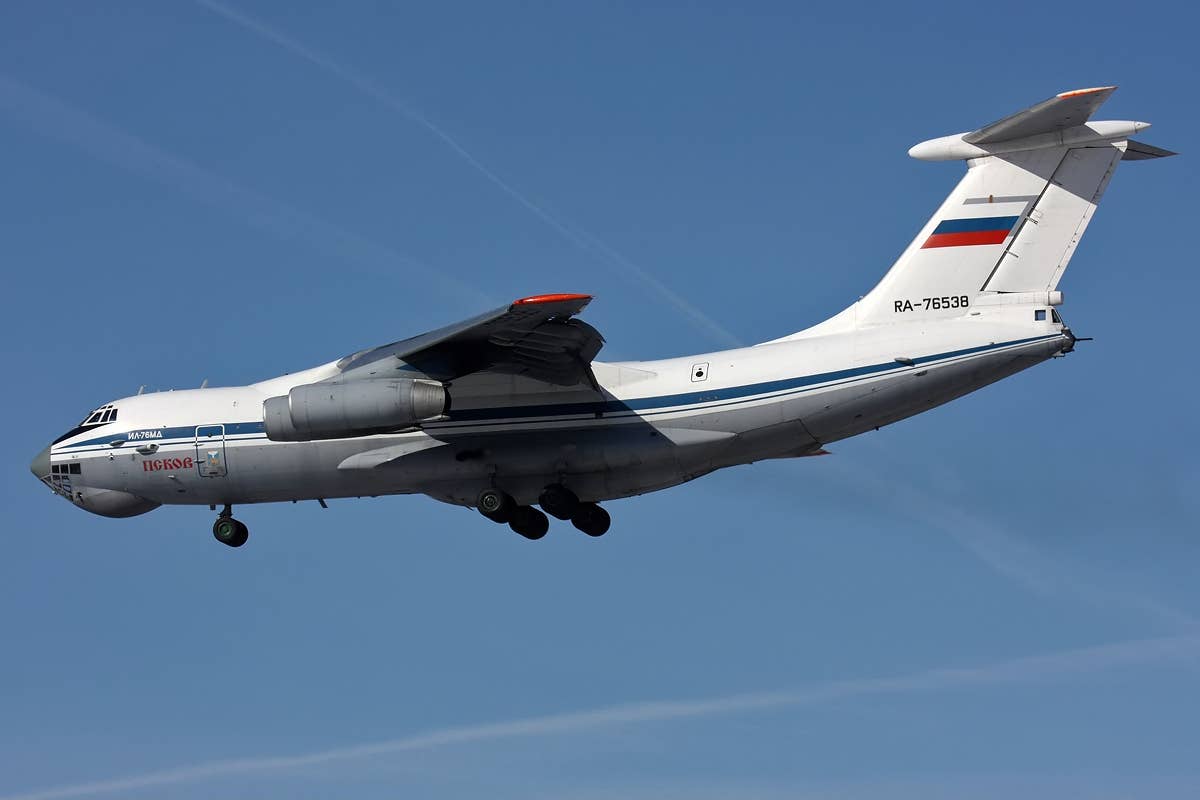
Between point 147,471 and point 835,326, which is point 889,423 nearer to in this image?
point 835,326

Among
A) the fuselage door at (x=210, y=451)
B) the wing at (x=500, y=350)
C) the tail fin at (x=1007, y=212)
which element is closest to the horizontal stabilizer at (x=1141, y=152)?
the tail fin at (x=1007, y=212)

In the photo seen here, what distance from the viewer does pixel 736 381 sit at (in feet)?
46.0

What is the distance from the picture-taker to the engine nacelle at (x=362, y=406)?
1361 cm

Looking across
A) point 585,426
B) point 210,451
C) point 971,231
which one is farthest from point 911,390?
point 210,451

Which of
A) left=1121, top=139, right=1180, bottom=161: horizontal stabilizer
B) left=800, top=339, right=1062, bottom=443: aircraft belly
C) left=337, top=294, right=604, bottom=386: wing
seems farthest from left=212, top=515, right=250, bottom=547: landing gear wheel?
left=1121, top=139, right=1180, bottom=161: horizontal stabilizer

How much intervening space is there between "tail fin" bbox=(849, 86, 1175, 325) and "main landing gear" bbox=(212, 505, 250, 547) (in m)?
6.04

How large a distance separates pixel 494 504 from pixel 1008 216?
4994 millimetres

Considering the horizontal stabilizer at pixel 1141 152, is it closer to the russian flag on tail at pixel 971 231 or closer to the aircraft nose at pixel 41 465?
the russian flag on tail at pixel 971 231

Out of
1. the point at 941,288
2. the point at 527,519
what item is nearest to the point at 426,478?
the point at 527,519

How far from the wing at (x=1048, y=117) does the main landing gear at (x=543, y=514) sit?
4532 mm

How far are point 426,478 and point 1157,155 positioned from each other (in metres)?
6.75

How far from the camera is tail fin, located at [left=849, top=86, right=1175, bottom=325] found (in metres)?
13.8

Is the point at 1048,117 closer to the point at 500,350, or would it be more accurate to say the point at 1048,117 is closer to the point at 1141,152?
the point at 1141,152

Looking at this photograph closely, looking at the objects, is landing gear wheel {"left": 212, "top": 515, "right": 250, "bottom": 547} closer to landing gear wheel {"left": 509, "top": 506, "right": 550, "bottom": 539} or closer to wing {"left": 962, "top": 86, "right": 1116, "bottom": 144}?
landing gear wheel {"left": 509, "top": 506, "right": 550, "bottom": 539}
